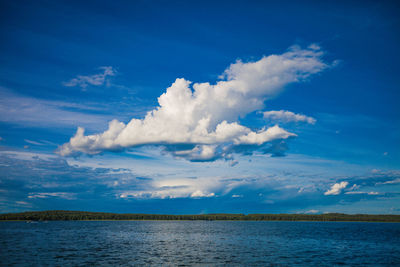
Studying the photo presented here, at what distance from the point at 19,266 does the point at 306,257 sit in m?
52.9

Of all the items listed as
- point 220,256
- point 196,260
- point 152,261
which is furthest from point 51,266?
point 220,256

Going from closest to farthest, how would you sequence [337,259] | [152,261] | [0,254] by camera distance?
1. [152,261]
2. [0,254]
3. [337,259]

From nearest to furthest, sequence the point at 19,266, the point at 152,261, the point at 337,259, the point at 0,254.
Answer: the point at 19,266 < the point at 152,261 < the point at 0,254 < the point at 337,259

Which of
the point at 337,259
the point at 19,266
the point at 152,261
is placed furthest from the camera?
the point at 337,259

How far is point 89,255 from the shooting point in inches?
2361

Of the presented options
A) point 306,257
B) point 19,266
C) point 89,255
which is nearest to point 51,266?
point 19,266

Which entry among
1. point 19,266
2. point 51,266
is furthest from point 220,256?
point 19,266

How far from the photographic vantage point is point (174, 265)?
4988cm

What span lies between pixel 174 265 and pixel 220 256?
1394 centimetres

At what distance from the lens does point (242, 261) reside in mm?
55000

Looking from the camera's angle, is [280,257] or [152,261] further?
[280,257]

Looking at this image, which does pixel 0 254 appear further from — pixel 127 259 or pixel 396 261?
pixel 396 261

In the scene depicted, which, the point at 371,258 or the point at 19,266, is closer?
the point at 19,266

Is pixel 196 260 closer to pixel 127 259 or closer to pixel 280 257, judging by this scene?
pixel 127 259
